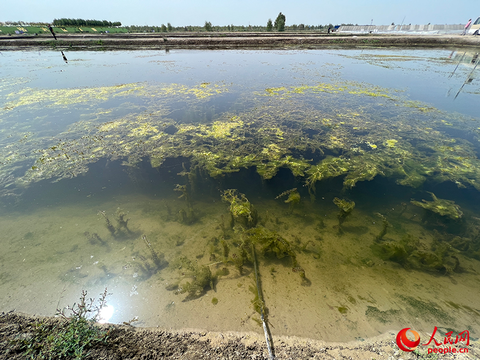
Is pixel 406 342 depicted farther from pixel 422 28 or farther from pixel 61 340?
pixel 422 28

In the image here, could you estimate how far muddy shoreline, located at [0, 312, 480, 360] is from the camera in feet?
4.74

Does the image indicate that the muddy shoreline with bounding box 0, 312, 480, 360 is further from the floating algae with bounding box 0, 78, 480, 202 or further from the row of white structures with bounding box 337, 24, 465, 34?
the row of white structures with bounding box 337, 24, 465, 34

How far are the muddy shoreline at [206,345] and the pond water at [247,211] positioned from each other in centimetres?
12

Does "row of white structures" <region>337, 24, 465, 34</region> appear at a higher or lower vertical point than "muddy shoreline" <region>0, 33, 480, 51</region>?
higher

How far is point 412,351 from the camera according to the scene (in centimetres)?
153

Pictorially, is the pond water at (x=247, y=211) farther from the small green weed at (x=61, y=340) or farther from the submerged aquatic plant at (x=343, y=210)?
the small green weed at (x=61, y=340)

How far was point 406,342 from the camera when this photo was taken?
162 cm

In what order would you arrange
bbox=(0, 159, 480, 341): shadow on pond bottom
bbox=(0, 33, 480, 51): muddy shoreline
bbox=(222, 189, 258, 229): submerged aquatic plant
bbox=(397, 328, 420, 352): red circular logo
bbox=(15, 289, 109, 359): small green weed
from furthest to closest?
1. bbox=(0, 33, 480, 51): muddy shoreline
2. bbox=(222, 189, 258, 229): submerged aquatic plant
3. bbox=(0, 159, 480, 341): shadow on pond bottom
4. bbox=(397, 328, 420, 352): red circular logo
5. bbox=(15, 289, 109, 359): small green weed

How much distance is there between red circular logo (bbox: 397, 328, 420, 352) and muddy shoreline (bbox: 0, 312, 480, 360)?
0.14ft

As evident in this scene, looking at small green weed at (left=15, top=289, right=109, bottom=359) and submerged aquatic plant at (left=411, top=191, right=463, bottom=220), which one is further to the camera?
submerged aquatic plant at (left=411, top=191, right=463, bottom=220)

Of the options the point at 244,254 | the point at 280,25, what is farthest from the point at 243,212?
the point at 280,25

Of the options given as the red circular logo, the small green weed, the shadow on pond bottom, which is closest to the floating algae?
the shadow on pond bottom

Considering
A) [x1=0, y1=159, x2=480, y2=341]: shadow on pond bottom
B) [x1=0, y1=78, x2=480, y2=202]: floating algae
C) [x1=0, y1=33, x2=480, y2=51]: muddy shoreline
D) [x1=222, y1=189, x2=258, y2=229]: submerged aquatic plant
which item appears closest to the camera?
[x1=0, y1=159, x2=480, y2=341]: shadow on pond bottom

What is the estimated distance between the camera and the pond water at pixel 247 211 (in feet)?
6.55
